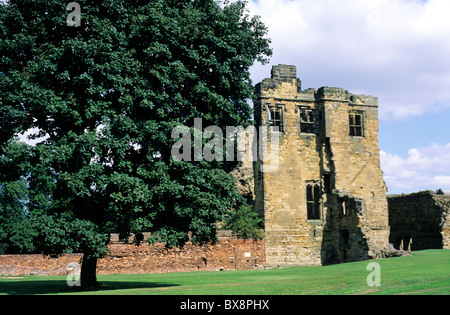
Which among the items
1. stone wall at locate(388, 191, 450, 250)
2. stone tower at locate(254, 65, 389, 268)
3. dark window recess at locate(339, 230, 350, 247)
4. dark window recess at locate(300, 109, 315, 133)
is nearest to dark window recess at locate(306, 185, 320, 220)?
stone tower at locate(254, 65, 389, 268)

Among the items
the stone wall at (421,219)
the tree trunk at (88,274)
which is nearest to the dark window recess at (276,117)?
the stone wall at (421,219)

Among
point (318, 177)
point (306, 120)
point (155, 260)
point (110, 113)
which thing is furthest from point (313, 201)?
point (110, 113)

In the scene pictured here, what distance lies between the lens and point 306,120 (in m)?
33.7

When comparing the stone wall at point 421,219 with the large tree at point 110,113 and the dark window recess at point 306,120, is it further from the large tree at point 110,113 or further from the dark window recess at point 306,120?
the large tree at point 110,113

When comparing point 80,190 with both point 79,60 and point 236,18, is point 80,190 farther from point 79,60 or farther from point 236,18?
point 236,18

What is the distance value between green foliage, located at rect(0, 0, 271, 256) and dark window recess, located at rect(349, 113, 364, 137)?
1783 centimetres

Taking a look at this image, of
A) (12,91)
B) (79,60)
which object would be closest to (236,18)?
(79,60)

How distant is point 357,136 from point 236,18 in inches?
672

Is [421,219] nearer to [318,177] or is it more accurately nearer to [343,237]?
[343,237]

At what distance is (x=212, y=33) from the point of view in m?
19.2

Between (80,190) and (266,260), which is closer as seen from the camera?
(80,190)

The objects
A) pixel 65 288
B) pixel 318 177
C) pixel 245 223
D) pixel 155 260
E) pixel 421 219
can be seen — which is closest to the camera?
pixel 65 288

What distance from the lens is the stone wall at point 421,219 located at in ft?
117

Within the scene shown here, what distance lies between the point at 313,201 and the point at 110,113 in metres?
19.6
